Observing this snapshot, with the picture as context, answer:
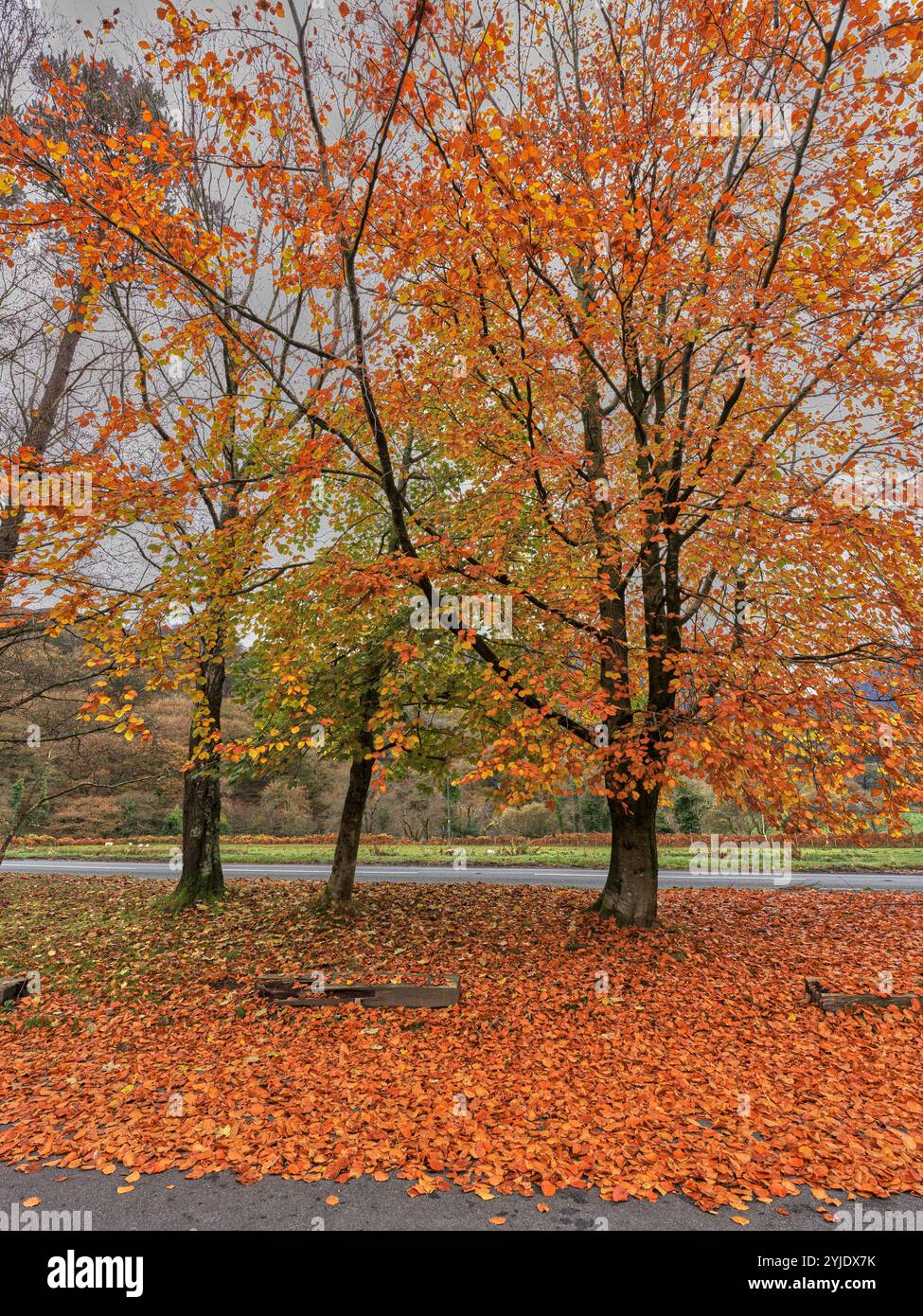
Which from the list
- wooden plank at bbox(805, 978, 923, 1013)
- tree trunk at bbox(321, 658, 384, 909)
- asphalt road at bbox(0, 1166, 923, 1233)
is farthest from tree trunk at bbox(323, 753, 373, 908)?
wooden plank at bbox(805, 978, 923, 1013)

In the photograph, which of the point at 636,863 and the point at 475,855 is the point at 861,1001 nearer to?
the point at 636,863

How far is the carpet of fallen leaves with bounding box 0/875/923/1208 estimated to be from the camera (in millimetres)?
4410

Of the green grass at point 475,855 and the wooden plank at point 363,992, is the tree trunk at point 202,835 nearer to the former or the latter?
the wooden plank at point 363,992

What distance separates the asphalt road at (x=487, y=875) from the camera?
15875 millimetres

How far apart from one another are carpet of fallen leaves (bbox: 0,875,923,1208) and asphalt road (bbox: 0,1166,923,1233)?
11 centimetres

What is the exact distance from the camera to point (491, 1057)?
610 cm

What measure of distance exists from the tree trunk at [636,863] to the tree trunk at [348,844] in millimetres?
4384

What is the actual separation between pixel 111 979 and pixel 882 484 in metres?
12.4

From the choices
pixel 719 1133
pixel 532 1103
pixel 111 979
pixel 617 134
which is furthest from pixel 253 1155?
pixel 617 134

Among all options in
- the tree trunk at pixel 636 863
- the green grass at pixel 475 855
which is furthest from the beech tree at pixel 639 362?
the green grass at pixel 475 855

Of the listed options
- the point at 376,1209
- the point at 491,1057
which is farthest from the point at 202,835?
the point at 376,1209

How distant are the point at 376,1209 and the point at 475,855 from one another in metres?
18.3

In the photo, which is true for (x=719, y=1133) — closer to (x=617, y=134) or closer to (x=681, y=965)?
(x=681, y=965)

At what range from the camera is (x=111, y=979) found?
8.88 metres
